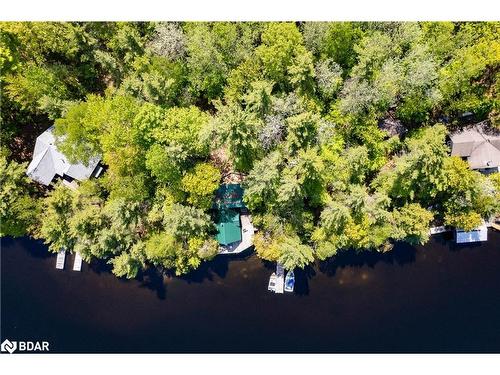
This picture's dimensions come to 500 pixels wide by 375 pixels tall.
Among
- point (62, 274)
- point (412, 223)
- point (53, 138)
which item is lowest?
point (62, 274)

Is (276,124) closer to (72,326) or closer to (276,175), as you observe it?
(276,175)

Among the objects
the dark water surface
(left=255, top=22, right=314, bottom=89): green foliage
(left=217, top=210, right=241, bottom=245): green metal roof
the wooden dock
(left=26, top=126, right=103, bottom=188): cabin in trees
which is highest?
(left=255, top=22, right=314, bottom=89): green foliage

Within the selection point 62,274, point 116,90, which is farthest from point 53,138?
point 62,274

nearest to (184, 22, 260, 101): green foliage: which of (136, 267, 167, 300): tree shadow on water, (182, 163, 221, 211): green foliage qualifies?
(182, 163, 221, 211): green foliage

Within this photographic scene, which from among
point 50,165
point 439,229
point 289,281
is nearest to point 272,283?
point 289,281

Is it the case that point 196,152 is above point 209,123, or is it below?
below

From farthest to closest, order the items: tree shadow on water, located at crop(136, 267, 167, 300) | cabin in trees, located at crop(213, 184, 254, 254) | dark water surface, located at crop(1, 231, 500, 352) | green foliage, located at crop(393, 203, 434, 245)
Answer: tree shadow on water, located at crop(136, 267, 167, 300)
dark water surface, located at crop(1, 231, 500, 352)
cabin in trees, located at crop(213, 184, 254, 254)
green foliage, located at crop(393, 203, 434, 245)

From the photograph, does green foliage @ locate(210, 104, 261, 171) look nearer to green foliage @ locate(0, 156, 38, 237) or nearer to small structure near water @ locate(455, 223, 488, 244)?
green foliage @ locate(0, 156, 38, 237)
